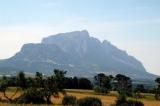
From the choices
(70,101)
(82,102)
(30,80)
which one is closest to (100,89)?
(30,80)

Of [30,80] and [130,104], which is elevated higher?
[30,80]

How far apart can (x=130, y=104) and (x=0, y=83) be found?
4274 centimetres

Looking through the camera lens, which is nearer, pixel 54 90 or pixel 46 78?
pixel 54 90

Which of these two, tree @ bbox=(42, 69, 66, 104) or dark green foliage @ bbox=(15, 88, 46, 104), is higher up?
tree @ bbox=(42, 69, 66, 104)

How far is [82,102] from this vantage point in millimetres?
81375

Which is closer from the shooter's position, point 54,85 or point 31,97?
point 31,97

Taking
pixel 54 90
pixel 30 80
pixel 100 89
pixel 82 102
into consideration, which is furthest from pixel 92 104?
pixel 100 89

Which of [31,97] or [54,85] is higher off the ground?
[54,85]

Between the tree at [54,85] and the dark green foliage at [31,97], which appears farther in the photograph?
the tree at [54,85]

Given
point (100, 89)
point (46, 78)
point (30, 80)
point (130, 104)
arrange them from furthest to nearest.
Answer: point (100, 89) → point (30, 80) → point (46, 78) → point (130, 104)

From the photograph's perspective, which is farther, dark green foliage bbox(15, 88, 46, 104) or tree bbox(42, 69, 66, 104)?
tree bbox(42, 69, 66, 104)

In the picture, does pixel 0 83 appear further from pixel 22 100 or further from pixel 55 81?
pixel 22 100

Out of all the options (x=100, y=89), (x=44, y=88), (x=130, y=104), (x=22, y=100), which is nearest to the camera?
(x=130, y=104)

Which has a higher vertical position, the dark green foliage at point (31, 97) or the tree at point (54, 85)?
the tree at point (54, 85)
